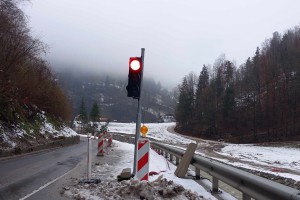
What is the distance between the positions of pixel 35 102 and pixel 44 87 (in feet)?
7.66

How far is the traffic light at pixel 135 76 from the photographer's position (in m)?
10.6

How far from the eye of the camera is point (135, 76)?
10.6m

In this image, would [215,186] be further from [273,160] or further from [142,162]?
[273,160]

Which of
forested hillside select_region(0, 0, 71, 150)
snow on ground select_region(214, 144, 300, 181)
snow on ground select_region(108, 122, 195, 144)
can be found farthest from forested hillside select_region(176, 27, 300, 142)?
forested hillside select_region(0, 0, 71, 150)

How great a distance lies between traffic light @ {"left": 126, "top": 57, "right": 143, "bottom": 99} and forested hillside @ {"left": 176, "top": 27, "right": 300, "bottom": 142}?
6374 centimetres

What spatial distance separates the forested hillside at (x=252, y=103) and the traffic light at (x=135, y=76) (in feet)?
209

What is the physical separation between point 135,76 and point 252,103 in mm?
84699

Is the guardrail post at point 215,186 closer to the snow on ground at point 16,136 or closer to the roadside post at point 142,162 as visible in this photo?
the roadside post at point 142,162

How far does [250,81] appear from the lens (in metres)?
95.0

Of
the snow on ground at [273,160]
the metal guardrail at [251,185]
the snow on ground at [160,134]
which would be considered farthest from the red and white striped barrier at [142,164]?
the snow on ground at [160,134]

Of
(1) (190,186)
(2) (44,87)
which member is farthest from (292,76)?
(1) (190,186)

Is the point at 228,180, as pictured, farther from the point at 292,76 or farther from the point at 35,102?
the point at 292,76

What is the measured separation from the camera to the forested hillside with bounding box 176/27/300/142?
258 feet

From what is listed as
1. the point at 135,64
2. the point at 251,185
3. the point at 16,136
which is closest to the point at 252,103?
the point at 16,136
